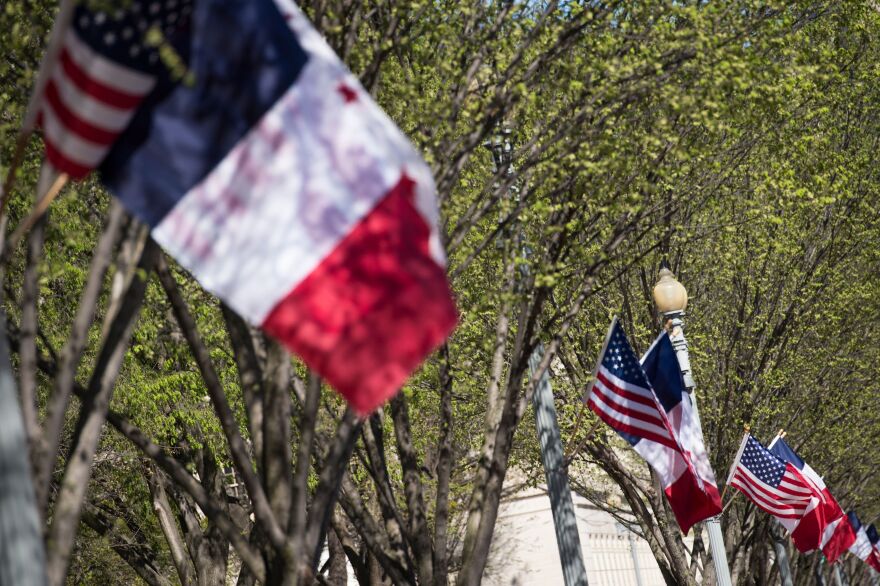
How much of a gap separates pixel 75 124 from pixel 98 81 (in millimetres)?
216

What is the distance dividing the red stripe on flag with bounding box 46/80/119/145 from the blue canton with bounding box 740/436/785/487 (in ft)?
44.6

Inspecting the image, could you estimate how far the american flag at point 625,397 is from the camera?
12750 millimetres

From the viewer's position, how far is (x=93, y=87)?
5.59m

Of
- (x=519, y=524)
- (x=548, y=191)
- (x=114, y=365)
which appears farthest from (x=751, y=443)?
(x=519, y=524)

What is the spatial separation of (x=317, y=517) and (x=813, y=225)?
14.8 m

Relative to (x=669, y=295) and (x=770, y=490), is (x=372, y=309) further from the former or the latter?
(x=770, y=490)

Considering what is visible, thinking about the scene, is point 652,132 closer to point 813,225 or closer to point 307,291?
point 307,291

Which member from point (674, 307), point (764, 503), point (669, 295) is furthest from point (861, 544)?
point (669, 295)

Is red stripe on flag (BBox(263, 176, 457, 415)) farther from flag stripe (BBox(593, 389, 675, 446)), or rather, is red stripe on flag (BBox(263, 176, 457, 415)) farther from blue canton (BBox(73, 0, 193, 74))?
flag stripe (BBox(593, 389, 675, 446))

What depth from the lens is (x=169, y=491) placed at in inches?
744

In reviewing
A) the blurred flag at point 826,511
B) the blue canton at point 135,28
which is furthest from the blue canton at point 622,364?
the blue canton at point 135,28

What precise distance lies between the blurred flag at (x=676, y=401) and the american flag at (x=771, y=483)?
3.74m

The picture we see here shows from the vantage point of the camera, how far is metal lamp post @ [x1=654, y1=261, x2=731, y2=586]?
14.4 m

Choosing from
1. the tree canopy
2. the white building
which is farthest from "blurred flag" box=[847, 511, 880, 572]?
the white building
